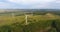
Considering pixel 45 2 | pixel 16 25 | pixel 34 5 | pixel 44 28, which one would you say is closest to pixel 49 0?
pixel 45 2

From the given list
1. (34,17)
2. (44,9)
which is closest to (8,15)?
(34,17)

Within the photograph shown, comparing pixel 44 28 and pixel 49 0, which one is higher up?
pixel 49 0

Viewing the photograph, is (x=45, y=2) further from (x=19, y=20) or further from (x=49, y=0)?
(x=19, y=20)

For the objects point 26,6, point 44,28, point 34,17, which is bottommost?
point 44,28

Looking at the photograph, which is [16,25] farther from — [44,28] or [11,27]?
[44,28]

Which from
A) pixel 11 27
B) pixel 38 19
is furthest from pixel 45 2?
pixel 11 27

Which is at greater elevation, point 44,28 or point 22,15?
point 22,15

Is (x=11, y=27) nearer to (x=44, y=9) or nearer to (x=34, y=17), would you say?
(x=34, y=17)
